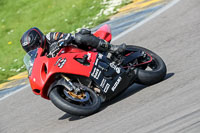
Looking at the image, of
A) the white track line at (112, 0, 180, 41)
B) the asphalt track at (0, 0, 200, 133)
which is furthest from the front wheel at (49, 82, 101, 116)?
the white track line at (112, 0, 180, 41)

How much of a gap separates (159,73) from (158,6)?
5.34 meters

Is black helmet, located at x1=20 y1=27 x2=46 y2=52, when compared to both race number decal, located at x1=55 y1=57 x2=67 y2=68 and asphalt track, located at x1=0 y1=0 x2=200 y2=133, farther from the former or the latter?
asphalt track, located at x1=0 y1=0 x2=200 y2=133

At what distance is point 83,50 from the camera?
5699 mm

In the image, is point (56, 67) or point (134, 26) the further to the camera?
point (134, 26)

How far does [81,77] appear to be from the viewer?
5.36m

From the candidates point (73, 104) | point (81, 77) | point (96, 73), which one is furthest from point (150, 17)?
point (73, 104)

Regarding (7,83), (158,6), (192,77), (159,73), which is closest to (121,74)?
(159,73)

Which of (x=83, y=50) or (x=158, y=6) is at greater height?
(x=83, y=50)

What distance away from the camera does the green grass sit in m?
11.3

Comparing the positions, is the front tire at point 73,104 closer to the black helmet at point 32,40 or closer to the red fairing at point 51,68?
the red fairing at point 51,68

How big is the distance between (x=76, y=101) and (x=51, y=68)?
51 centimetres

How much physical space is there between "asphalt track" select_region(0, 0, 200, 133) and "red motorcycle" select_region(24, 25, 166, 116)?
167 mm

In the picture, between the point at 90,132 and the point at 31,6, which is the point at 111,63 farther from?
the point at 31,6

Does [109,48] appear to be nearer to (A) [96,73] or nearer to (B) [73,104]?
(A) [96,73]
